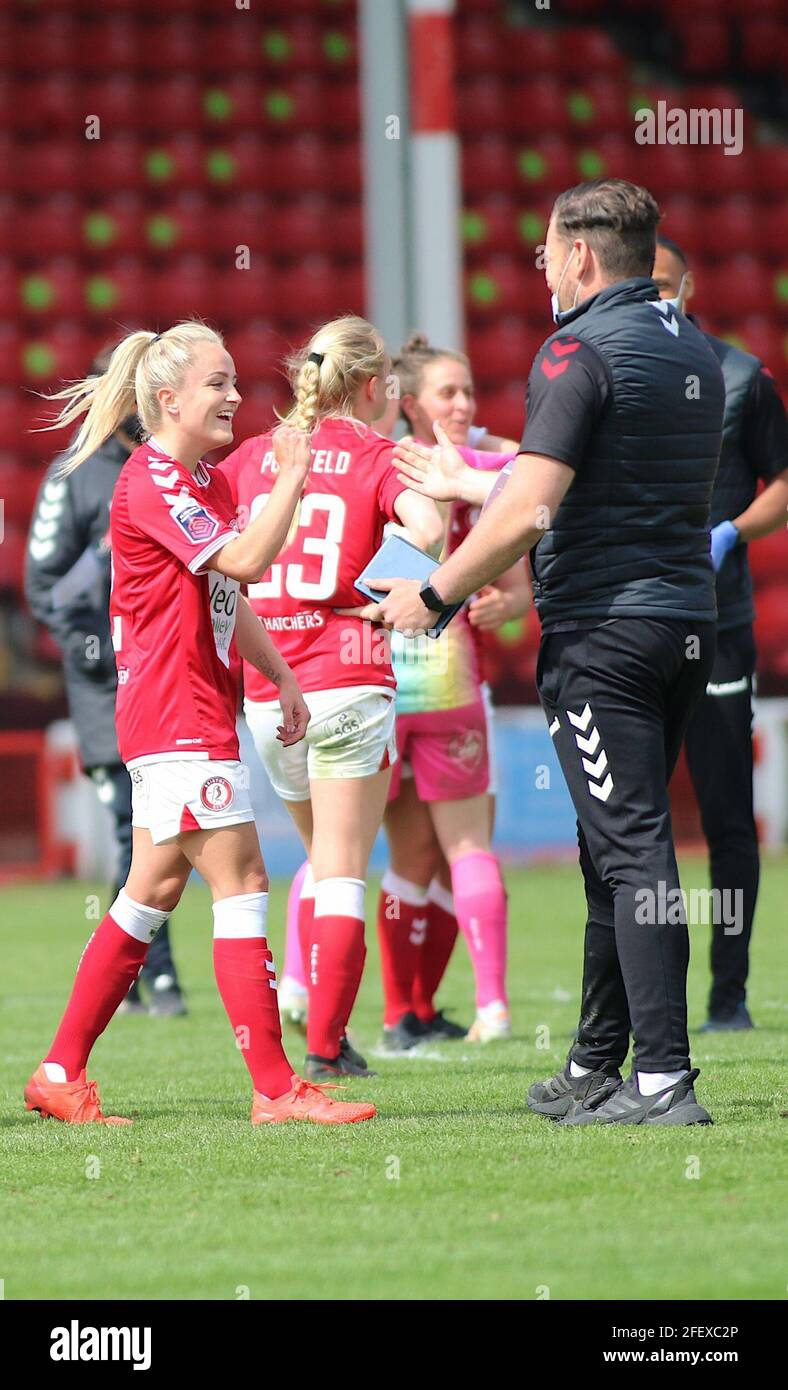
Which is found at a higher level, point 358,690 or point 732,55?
point 732,55

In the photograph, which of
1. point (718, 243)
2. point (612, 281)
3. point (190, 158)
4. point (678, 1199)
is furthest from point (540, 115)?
point (678, 1199)

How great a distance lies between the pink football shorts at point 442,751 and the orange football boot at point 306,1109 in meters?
1.47

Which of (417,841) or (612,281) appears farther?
(417,841)

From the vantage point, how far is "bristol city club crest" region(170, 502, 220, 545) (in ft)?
12.5

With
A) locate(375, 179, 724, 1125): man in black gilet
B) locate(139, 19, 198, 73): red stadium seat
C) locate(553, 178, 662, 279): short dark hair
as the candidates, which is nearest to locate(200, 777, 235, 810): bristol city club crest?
locate(375, 179, 724, 1125): man in black gilet

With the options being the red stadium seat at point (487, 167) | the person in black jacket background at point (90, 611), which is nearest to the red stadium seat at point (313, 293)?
the red stadium seat at point (487, 167)

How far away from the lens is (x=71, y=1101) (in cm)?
409

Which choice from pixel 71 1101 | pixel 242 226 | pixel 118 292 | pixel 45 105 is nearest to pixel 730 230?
pixel 242 226

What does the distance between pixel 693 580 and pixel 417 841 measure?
1.85 m

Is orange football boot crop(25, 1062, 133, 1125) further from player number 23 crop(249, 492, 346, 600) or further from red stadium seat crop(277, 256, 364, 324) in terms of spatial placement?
red stadium seat crop(277, 256, 364, 324)

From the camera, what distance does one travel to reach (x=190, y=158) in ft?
53.1

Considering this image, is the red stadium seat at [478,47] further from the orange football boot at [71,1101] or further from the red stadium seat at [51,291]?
the orange football boot at [71,1101]
